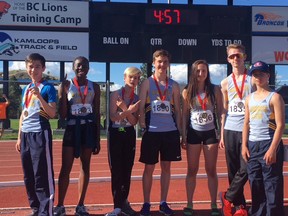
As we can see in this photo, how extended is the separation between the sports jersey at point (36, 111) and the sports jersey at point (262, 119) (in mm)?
2476

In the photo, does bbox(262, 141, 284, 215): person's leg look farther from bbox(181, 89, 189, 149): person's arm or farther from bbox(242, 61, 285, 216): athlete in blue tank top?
bbox(181, 89, 189, 149): person's arm

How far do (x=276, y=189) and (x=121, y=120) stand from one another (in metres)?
2.12

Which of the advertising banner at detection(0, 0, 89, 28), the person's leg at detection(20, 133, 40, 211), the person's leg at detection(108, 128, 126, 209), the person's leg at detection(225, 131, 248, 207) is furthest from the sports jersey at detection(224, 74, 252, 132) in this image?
the advertising banner at detection(0, 0, 89, 28)

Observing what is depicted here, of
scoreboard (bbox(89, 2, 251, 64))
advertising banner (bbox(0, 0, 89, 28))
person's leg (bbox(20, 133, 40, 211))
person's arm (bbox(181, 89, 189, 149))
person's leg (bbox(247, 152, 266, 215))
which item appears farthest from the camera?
advertising banner (bbox(0, 0, 89, 28))

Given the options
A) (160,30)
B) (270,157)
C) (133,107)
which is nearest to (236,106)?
(270,157)

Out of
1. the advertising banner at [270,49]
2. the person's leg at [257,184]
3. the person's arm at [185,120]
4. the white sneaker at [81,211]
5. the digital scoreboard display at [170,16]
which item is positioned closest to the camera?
the person's leg at [257,184]

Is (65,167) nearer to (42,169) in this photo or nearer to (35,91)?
(42,169)

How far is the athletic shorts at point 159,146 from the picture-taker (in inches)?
217

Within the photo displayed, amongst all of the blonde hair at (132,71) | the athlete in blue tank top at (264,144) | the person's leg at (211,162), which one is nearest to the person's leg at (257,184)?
the athlete in blue tank top at (264,144)

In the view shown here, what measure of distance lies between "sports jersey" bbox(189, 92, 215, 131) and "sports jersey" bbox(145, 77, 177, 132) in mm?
306

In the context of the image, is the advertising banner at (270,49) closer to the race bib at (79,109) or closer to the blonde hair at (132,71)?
the blonde hair at (132,71)

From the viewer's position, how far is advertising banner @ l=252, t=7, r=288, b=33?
824 inches

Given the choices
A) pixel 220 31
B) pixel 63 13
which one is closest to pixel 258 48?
pixel 220 31

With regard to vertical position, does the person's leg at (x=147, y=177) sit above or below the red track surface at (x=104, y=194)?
above
